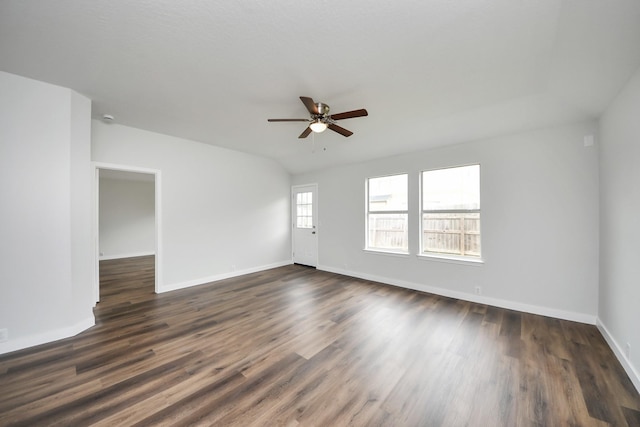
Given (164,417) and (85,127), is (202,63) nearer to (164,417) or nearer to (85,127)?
(85,127)

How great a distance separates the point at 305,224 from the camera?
20.4 ft

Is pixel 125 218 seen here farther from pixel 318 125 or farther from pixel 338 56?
pixel 338 56

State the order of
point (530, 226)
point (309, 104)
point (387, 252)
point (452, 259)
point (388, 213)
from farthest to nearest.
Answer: point (388, 213) < point (387, 252) < point (452, 259) < point (530, 226) < point (309, 104)

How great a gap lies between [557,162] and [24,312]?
6436 millimetres

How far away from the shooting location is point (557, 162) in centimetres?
307

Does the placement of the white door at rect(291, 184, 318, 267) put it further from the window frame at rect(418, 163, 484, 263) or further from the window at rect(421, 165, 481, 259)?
the window at rect(421, 165, 481, 259)

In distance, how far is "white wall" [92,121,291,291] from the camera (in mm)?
3889

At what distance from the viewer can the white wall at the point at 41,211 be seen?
2.37m

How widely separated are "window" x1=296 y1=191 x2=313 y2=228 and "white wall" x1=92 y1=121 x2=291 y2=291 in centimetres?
48

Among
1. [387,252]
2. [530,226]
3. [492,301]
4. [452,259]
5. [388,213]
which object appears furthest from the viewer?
[388,213]

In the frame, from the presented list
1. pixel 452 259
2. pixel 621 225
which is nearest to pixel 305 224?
pixel 452 259

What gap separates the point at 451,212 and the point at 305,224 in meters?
3.46

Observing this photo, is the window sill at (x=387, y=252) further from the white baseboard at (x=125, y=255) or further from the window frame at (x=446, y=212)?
the white baseboard at (x=125, y=255)

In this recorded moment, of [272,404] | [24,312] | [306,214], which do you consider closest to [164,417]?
[272,404]
